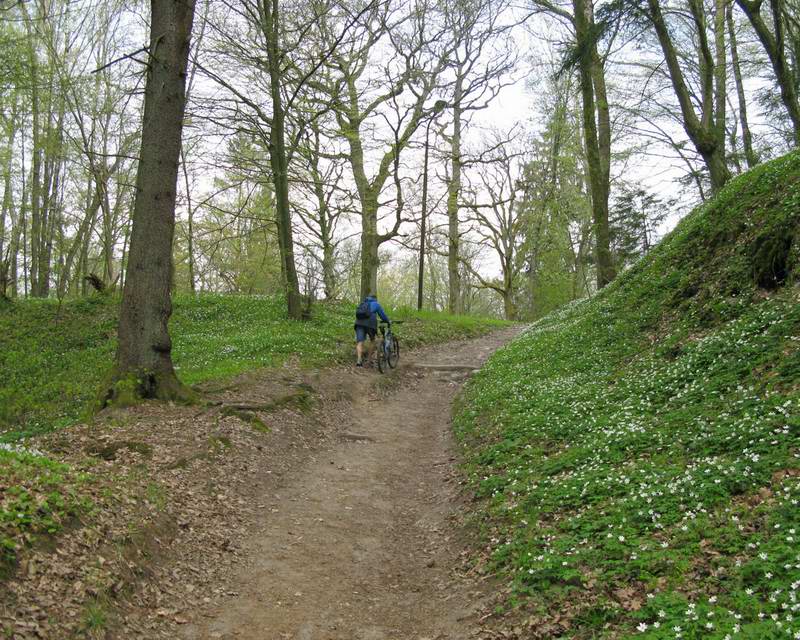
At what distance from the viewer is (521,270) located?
145 feet

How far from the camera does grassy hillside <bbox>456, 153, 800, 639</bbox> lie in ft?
13.4

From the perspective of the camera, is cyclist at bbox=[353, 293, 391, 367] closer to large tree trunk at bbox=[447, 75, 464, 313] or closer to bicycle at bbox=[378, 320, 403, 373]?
bicycle at bbox=[378, 320, 403, 373]

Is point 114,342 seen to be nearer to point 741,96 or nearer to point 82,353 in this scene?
point 82,353

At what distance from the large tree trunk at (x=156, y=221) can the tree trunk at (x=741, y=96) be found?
17.9 m

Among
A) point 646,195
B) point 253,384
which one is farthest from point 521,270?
point 253,384

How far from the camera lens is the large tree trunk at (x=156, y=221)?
10156 mm

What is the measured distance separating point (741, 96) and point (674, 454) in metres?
28.9

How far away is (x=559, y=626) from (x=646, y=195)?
30.0 m

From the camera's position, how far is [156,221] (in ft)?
34.3

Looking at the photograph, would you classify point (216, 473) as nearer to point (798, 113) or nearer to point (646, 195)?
point (798, 113)

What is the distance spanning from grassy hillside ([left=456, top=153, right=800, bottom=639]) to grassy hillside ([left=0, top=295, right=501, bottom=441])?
249 inches

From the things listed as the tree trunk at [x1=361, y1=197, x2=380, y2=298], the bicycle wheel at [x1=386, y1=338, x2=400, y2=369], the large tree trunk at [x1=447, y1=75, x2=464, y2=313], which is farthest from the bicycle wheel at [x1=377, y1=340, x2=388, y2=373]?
the large tree trunk at [x1=447, y1=75, x2=464, y2=313]

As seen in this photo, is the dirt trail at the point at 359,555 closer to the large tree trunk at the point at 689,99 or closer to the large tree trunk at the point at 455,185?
the large tree trunk at the point at 689,99

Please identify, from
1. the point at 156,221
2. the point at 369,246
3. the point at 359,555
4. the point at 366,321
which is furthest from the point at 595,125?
the point at 359,555
